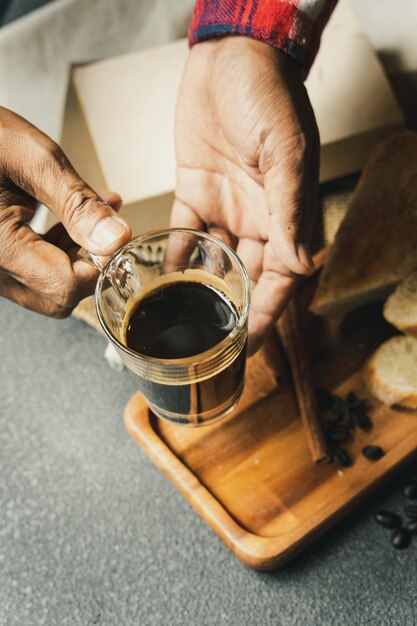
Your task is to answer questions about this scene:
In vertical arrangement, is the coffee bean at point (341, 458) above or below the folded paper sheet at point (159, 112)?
below

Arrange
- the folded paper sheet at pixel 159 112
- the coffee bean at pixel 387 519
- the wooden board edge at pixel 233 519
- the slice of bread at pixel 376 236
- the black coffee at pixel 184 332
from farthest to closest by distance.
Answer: the folded paper sheet at pixel 159 112, the slice of bread at pixel 376 236, the coffee bean at pixel 387 519, the wooden board edge at pixel 233 519, the black coffee at pixel 184 332

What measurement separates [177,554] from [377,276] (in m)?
0.78

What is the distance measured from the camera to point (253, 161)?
4.66 feet

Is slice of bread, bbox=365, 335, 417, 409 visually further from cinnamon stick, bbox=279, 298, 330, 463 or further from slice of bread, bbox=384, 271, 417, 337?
cinnamon stick, bbox=279, 298, 330, 463

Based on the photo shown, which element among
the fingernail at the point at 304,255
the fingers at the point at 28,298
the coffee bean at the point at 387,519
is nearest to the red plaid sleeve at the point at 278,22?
the fingernail at the point at 304,255

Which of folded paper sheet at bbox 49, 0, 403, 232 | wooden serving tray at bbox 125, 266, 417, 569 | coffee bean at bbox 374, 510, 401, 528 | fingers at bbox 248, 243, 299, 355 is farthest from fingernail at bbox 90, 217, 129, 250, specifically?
coffee bean at bbox 374, 510, 401, 528

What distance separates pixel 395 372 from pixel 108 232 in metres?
0.74

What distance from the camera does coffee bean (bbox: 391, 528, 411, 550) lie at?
1407 millimetres

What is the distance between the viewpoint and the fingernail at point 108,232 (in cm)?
110

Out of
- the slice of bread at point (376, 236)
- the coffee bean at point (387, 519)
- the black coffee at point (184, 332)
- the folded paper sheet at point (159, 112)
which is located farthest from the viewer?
the folded paper sheet at point (159, 112)

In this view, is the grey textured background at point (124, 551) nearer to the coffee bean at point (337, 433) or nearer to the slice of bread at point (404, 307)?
the coffee bean at point (337, 433)

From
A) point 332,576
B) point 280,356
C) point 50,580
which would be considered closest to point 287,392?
point 280,356

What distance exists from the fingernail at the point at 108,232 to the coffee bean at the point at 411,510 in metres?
0.86

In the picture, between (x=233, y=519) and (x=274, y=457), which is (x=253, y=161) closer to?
(x=274, y=457)
